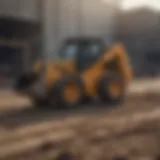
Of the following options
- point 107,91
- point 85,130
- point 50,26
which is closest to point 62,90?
point 107,91

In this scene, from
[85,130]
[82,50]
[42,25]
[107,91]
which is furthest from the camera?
[107,91]

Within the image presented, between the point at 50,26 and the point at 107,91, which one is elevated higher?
the point at 50,26

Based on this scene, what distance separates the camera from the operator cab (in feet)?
2.40

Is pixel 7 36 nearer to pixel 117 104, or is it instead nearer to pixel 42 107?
pixel 42 107

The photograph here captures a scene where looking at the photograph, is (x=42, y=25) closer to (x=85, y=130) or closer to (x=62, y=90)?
(x=85, y=130)

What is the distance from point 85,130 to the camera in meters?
0.77

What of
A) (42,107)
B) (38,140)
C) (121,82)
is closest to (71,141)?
(38,140)

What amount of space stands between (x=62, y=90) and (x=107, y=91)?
12cm

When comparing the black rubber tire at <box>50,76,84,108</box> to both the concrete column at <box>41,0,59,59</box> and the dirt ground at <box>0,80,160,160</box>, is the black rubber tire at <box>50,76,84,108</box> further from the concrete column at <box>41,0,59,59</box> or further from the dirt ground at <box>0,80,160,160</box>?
the concrete column at <box>41,0,59,59</box>

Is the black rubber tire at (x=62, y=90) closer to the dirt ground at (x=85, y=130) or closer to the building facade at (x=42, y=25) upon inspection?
the dirt ground at (x=85, y=130)

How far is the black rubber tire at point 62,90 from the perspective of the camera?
959 mm

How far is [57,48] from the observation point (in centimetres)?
69

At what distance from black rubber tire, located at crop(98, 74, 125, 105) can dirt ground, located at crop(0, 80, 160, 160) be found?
3 centimetres

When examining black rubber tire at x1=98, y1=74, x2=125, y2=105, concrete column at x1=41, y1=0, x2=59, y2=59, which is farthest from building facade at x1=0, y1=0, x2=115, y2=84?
black rubber tire at x1=98, y1=74, x2=125, y2=105
